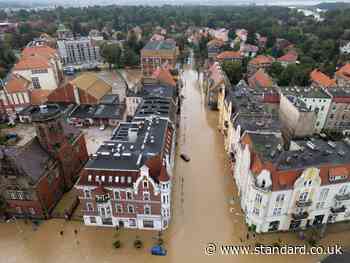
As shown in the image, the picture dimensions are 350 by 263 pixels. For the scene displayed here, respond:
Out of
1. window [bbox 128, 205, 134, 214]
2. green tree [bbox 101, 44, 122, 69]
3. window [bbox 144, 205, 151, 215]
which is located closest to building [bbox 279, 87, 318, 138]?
window [bbox 144, 205, 151, 215]

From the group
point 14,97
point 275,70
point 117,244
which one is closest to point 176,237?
point 117,244

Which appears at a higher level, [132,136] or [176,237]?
[132,136]

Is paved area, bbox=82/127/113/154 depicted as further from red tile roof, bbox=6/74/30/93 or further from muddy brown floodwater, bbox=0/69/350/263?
red tile roof, bbox=6/74/30/93

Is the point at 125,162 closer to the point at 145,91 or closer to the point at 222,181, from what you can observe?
the point at 222,181

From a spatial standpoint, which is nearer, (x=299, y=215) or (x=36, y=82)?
(x=299, y=215)

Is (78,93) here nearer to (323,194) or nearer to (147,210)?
(147,210)

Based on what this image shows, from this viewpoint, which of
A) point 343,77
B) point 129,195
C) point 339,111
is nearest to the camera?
Answer: point 129,195

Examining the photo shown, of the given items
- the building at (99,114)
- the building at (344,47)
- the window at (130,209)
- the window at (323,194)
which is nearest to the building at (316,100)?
the window at (323,194)
